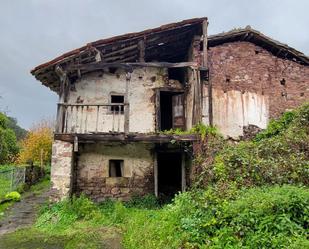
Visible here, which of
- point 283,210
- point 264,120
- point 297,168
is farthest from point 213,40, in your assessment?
point 283,210

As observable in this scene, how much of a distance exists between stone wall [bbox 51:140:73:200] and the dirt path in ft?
3.59

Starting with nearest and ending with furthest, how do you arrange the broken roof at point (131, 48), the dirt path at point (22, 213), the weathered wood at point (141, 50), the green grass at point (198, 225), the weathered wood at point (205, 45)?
the green grass at point (198, 225) < the dirt path at point (22, 213) < the broken roof at point (131, 48) < the weathered wood at point (141, 50) < the weathered wood at point (205, 45)

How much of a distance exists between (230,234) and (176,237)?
48.8 inches

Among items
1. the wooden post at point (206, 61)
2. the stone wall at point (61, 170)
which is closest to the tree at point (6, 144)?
the stone wall at point (61, 170)

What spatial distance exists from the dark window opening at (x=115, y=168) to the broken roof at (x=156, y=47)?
13.1 ft

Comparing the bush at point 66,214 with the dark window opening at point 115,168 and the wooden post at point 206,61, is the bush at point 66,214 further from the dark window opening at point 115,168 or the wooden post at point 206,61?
the wooden post at point 206,61

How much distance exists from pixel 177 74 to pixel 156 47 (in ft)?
5.38

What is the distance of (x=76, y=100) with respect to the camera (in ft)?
45.5

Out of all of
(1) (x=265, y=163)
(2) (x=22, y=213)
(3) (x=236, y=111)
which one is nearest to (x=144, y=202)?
(2) (x=22, y=213)

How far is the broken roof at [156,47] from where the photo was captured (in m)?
12.3

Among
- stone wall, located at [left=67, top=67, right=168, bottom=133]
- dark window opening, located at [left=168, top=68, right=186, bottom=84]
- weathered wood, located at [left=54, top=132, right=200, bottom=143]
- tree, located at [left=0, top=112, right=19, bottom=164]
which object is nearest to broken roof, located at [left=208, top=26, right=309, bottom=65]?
dark window opening, located at [left=168, top=68, right=186, bottom=84]

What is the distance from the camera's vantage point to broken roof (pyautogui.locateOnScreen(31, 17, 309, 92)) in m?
12.3

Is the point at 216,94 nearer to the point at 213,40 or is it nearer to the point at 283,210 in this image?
the point at 213,40

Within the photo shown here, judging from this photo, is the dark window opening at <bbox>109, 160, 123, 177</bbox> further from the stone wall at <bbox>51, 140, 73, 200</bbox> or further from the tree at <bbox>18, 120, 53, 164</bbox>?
Answer: the tree at <bbox>18, 120, 53, 164</bbox>
